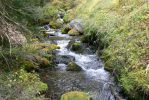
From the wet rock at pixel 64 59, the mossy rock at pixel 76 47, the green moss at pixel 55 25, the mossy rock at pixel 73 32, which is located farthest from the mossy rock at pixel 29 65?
the green moss at pixel 55 25

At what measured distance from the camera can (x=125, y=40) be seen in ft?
33.3

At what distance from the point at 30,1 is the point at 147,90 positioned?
4.30m

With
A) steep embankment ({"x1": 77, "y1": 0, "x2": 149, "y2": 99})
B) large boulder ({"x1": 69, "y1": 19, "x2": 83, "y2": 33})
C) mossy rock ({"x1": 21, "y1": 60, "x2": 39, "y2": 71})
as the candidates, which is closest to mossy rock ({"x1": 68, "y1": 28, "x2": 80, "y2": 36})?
large boulder ({"x1": 69, "y1": 19, "x2": 83, "y2": 33})

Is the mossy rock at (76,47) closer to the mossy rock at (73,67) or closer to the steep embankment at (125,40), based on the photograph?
the steep embankment at (125,40)

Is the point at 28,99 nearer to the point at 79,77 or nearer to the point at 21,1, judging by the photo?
the point at 21,1

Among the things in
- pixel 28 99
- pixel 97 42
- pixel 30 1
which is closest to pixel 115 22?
pixel 97 42

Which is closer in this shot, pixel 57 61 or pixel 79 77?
pixel 79 77

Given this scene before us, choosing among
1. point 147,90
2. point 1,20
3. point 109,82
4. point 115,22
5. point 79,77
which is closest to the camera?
point 1,20

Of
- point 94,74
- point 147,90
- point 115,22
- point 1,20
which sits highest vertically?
point 1,20

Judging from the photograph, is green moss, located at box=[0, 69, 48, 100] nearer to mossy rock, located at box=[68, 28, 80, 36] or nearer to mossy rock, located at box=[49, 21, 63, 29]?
mossy rock, located at box=[68, 28, 80, 36]

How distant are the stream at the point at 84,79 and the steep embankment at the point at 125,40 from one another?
15.6 inches

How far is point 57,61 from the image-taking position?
12781 millimetres

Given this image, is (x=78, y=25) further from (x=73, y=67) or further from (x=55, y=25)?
(x=73, y=67)

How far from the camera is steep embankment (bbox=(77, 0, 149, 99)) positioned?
8.32 metres
